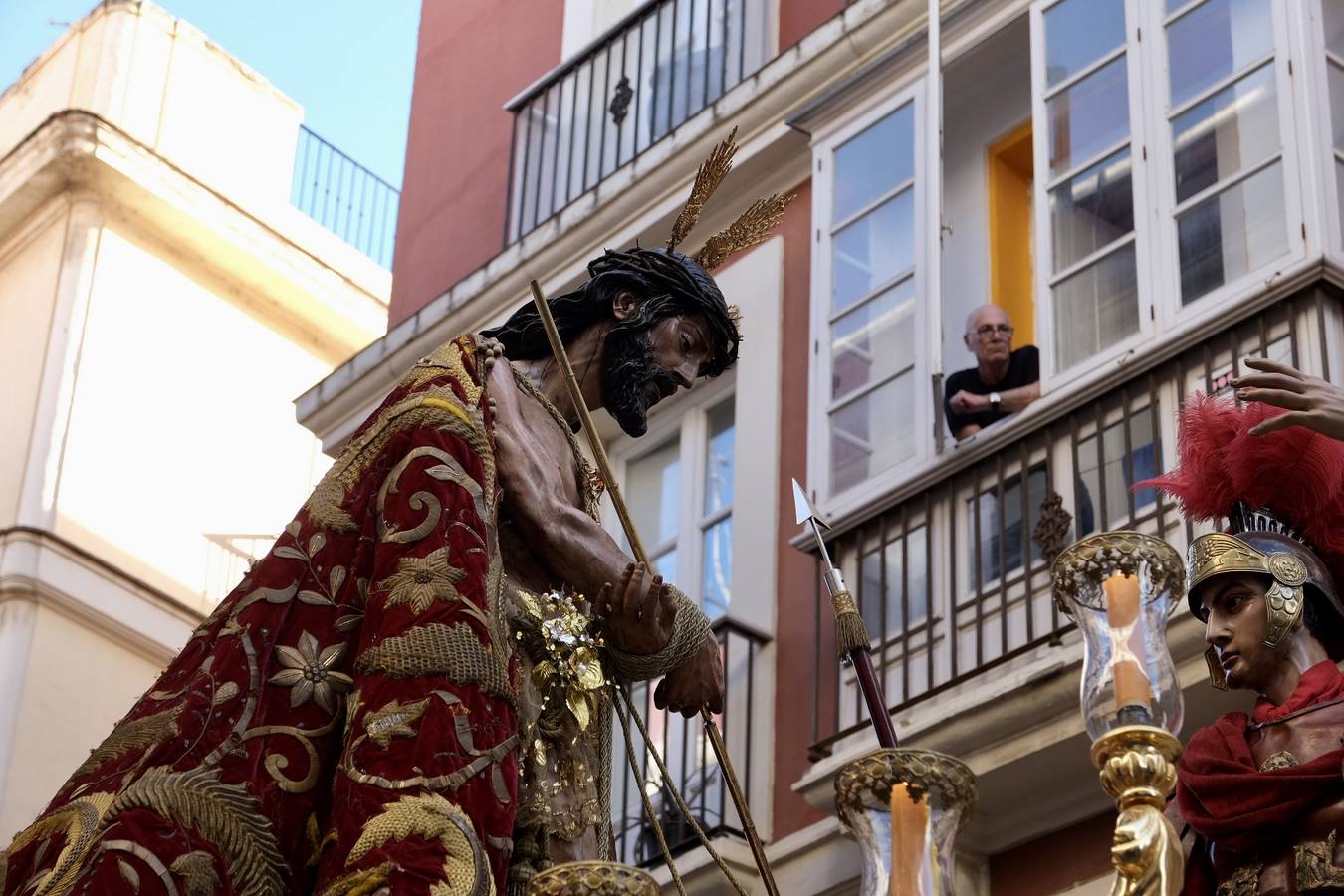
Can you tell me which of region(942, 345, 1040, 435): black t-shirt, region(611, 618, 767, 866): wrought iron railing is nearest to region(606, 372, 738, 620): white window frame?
region(611, 618, 767, 866): wrought iron railing

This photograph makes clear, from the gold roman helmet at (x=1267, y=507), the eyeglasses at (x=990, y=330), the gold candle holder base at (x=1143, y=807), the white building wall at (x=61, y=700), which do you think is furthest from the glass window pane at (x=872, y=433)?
the gold candle holder base at (x=1143, y=807)

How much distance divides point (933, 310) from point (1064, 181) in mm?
641

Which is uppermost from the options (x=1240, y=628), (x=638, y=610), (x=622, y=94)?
(x=622, y=94)

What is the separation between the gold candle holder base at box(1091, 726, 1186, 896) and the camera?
145 inches

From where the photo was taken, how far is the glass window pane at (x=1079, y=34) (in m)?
9.75

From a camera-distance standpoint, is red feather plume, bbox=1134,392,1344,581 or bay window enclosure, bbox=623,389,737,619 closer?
red feather plume, bbox=1134,392,1344,581

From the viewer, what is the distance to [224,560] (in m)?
16.5

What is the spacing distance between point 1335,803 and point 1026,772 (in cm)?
357

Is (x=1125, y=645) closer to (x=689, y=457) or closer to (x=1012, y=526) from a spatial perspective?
(x=1012, y=526)

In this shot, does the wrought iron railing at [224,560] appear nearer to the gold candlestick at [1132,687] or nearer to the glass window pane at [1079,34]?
the glass window pane at [1079,34]

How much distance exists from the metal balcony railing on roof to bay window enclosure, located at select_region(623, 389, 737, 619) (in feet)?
4.39

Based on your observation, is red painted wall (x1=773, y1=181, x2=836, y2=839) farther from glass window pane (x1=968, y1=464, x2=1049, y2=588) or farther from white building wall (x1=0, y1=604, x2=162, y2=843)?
white building wall (x1=0, y1=604, x2=162, y2=843)

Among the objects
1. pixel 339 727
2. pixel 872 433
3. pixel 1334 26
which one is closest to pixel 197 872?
pixel 339 727

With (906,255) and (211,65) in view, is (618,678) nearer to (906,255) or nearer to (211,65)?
(906,255)
